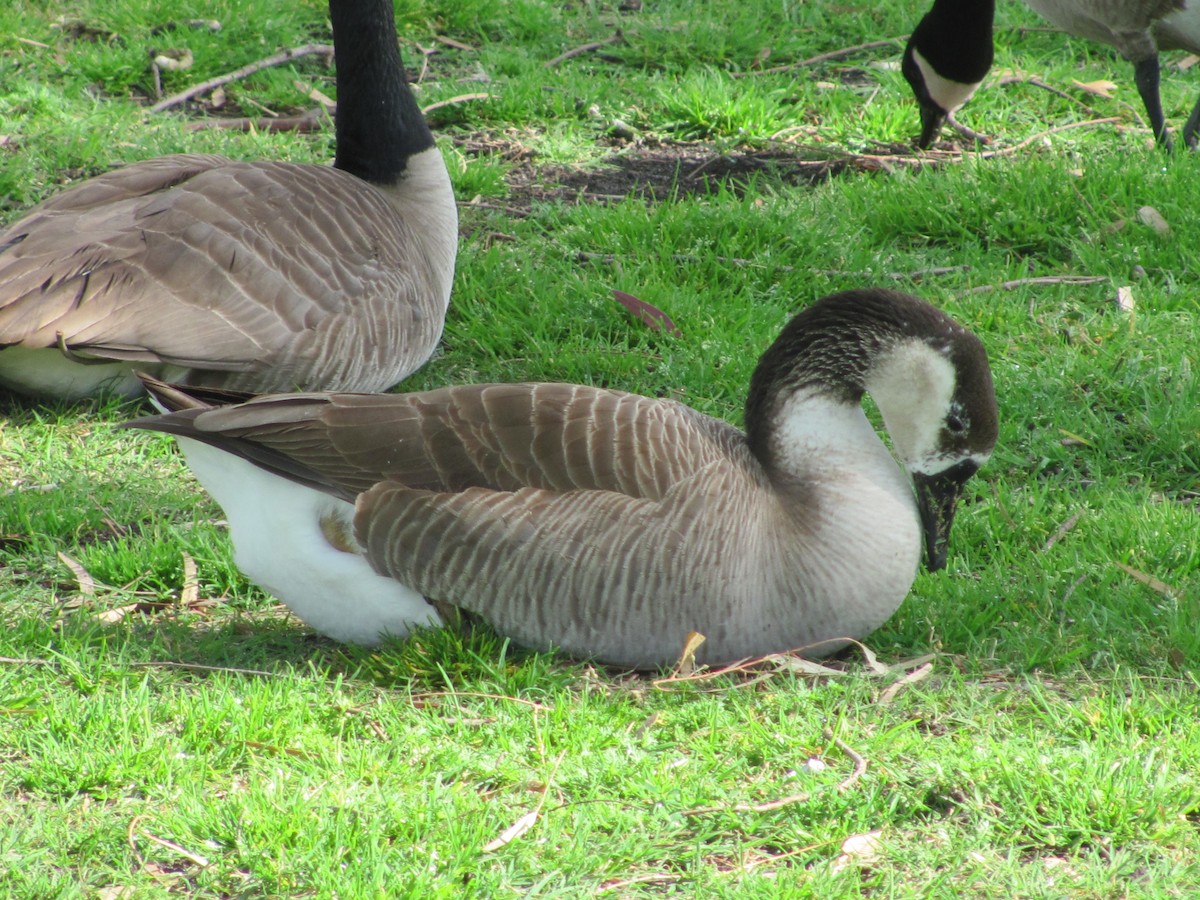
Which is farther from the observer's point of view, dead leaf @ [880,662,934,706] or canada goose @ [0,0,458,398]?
canada goose @ [0,0,458,398]

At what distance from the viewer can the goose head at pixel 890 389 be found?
3512 mm

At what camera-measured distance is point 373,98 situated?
5.86 meters

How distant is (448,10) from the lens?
8766 mm

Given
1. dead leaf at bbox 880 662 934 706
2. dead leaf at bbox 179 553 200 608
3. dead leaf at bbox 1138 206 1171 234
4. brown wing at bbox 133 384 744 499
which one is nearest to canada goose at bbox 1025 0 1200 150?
dead leaf at bbox 1138 206 1171 234

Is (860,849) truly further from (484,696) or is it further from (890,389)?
(890,389)

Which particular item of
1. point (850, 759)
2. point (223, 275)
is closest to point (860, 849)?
point (850, 759)

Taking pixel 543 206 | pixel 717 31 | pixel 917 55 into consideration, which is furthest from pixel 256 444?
pixel 717 31

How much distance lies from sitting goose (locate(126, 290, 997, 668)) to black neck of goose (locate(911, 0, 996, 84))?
3.77m

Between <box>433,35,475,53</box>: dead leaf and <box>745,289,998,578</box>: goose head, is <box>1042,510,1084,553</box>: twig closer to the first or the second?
<box>745,289,998,578</box>: goose head

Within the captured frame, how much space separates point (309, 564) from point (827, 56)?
229 inches

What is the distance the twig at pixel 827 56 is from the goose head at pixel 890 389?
478 centimetres

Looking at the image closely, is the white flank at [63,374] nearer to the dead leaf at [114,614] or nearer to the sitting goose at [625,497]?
the dead leaf at [114,614]

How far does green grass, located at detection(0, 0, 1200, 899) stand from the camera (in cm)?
289

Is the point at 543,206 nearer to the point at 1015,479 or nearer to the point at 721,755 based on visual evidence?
the point at 1015,479
